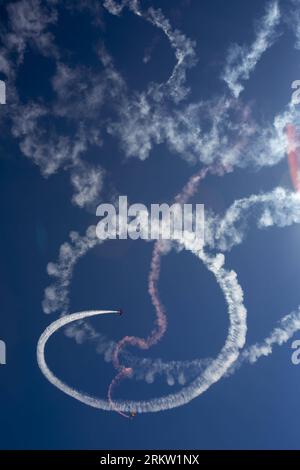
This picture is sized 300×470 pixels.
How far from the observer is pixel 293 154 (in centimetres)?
2889

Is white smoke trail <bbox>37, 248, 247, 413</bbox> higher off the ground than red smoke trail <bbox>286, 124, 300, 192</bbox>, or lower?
lower

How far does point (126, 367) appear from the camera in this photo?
32.4 meters

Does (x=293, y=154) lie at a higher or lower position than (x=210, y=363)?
higher

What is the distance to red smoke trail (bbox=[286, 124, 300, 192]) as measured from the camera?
2878 cm

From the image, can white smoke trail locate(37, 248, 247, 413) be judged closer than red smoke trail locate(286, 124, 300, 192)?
No

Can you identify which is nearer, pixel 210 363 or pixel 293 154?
pixel 293 154

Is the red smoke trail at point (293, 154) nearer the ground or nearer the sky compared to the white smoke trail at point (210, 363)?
nearer the sky

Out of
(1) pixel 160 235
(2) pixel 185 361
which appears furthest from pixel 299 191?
(2) pixel 185 361

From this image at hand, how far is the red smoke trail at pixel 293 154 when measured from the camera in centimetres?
2878

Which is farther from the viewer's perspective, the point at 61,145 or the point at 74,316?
the point at 74,316

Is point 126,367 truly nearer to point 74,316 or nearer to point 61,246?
point 74,316

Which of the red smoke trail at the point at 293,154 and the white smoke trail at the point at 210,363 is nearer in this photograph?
the red smoke trail at the point at 293,154
